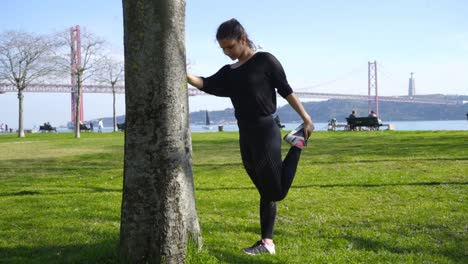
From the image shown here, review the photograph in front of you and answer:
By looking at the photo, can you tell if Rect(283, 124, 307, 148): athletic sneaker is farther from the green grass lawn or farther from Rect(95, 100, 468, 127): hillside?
Rect(95, 100, 468, 127): hillside

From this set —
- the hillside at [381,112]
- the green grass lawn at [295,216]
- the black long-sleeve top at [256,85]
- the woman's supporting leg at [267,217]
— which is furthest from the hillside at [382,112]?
the black long-sleeve top at [256,85]

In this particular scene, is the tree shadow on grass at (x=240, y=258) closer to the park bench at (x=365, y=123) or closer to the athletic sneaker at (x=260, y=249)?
the athletic sneaker at (x=260, y=249)

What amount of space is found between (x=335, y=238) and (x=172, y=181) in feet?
5.88

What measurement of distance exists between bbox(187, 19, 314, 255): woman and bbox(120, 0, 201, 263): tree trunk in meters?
0.41

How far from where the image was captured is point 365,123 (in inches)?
1222

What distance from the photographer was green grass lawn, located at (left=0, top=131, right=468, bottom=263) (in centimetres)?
374

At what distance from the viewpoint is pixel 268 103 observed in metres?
3.39

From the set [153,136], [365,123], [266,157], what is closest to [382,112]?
[365,123]

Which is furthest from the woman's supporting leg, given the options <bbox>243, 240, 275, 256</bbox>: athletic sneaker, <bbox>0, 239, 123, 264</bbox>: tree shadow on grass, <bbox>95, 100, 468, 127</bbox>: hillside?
<bbox>95, 100, 468, 127</bbox>: hillside

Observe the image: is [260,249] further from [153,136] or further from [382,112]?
[382,112]

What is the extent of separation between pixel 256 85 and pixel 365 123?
2883cm

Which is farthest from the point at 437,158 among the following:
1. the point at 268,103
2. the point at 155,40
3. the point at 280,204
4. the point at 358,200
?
the point at 155,40

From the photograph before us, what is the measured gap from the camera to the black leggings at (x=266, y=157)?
3.38m

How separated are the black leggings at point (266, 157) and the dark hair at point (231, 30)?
59 centimetres
